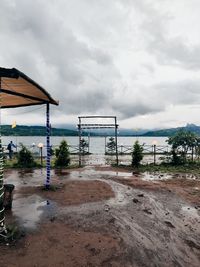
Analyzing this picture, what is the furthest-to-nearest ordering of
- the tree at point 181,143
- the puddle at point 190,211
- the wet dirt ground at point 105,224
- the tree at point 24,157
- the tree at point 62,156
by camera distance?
the tree at point 181,143, the tree at point 62,156, the tree at point 24,157, the puddle at point 190,211, the wet dirt ground at point 105,224

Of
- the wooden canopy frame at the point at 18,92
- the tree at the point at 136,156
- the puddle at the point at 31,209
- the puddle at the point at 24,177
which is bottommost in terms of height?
the puddle at the point at 31,209

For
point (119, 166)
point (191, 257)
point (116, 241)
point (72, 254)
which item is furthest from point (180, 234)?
point (119, 166)

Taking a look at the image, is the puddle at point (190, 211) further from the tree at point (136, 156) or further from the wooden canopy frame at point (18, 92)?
the tree at point (136, 156)

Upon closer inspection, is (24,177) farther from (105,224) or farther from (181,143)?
(181,143)

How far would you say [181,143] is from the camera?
29.1 meters

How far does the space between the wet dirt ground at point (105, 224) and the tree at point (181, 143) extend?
34.0 feet

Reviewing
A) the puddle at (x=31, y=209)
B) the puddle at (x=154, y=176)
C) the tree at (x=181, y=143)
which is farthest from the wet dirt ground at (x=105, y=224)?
the tree at (x=181, y=143)

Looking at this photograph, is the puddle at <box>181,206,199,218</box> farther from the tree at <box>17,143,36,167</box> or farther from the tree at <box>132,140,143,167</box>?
the tree at <box>17,143,36,167</box>

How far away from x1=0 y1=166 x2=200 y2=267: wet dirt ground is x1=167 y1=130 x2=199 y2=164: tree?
10362mm

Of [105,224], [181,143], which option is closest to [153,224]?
[105,224]

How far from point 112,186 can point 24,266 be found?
9.83 metres

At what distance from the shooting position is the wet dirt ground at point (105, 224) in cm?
795

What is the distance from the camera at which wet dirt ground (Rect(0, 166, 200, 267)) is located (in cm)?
795

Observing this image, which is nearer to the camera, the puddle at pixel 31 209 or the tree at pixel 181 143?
the puddle at pixel 31 209
